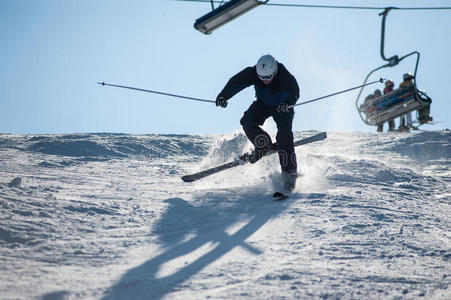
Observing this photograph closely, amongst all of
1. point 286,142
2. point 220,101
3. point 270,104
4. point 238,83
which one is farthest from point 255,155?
point 238,83

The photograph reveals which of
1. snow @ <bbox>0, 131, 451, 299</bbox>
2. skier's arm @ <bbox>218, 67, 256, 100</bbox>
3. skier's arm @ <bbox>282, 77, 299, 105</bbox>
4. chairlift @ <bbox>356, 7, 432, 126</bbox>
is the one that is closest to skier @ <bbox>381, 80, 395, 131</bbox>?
chairlift @ <bbox>356, 7, 432, 126</bbox>

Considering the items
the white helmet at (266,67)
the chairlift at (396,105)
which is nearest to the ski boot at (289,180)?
the white helmet at (266,67)

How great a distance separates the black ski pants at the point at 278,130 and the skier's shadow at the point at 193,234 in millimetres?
827

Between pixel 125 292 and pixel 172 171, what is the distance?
4.61 meters

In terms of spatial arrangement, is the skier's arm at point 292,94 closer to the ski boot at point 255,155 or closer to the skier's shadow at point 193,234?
the ski boot at point 255,155

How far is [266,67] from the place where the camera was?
5477 millimetres

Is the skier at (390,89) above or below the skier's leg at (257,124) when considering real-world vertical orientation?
above

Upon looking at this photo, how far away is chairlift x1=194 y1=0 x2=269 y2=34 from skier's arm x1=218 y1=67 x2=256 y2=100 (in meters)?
1.27

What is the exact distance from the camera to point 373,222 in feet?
13.1

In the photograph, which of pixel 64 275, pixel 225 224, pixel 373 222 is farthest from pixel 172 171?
pixel 64 275

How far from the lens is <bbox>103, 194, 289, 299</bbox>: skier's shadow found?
2631 millimetres

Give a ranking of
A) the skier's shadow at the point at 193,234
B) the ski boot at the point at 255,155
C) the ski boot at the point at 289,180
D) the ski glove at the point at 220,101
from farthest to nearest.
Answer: the ski glove at the point at 220,101, the ski boot at the point at 255,155, the ski boot at the point at 289,180, the skier's shadow at the point at 193,234

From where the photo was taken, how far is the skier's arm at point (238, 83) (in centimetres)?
583

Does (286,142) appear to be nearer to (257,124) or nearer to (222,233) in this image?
(257,124)
